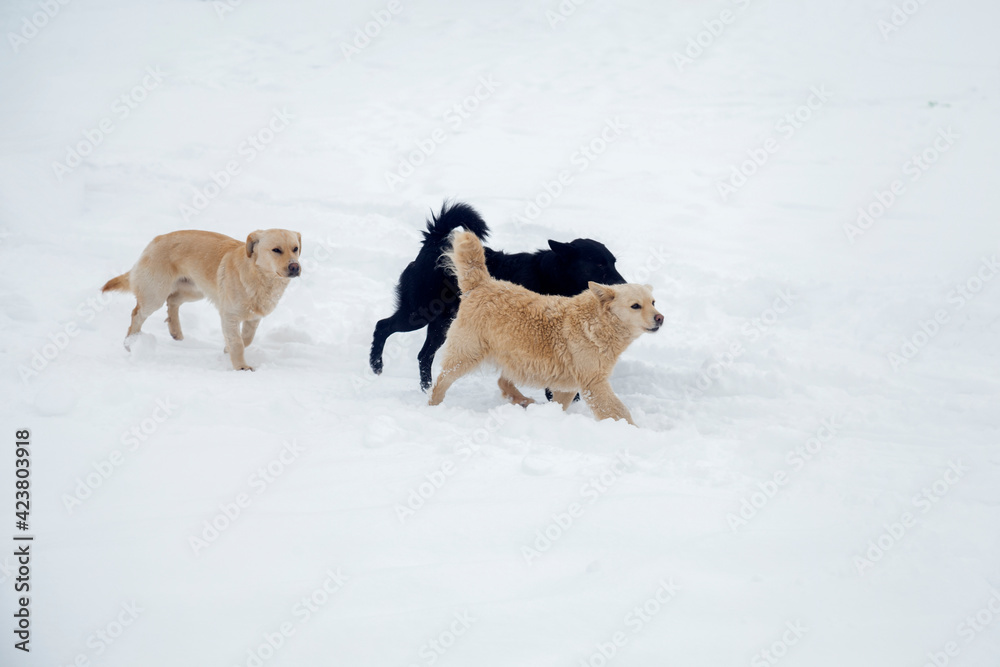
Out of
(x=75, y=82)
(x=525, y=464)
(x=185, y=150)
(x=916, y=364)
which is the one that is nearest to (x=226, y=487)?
(x=525, y=464)

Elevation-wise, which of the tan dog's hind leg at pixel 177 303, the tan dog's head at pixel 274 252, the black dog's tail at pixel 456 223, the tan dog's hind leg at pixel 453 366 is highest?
the black dog's tail at pixel 456 223

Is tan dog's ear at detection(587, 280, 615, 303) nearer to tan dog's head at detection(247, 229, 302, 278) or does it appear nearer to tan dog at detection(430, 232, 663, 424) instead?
tan dog at detection(430, 232, 663, 424)

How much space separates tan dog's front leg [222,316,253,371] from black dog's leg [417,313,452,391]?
139 centimetres

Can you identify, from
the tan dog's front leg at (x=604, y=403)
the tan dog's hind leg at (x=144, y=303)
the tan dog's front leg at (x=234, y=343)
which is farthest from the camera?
the tan dog's hind leg at (x=144, y=303)

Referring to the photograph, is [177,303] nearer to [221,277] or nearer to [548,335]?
[221,277]

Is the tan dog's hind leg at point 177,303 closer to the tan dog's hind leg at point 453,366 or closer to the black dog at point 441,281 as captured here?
the black dog at point 441,281

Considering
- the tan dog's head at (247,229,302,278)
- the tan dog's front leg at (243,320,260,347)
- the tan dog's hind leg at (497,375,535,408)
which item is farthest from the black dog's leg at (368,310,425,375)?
the tan dog's front leg at (243,320,260,347)

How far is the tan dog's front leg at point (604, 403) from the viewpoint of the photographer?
4723 mm

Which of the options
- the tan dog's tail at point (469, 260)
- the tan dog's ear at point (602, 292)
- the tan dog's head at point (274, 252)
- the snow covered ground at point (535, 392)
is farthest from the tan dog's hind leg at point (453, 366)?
the tan dog's head at point (274, 252)

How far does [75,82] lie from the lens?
14180 mm

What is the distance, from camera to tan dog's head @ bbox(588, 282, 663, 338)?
4.80m

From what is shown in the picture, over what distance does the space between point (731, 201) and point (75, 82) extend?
43.3ft

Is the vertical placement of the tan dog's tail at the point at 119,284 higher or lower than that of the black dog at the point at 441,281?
lower

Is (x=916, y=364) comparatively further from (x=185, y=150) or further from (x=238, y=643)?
(x=185, y=150)
